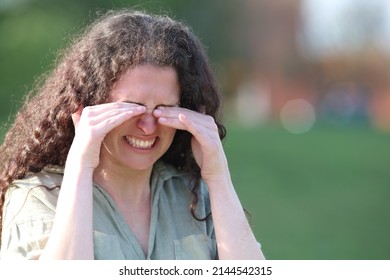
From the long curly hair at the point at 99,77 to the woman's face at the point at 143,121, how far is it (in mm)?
36

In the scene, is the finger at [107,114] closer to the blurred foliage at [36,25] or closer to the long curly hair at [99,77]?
the long curly hair at [99,77]

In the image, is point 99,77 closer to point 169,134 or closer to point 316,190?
point 169,134

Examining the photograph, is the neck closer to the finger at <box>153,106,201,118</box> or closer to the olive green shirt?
the olive green shirt

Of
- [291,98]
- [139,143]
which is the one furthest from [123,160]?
[291,98]

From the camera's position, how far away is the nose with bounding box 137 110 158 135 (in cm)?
327

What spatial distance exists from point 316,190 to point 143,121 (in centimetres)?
1176

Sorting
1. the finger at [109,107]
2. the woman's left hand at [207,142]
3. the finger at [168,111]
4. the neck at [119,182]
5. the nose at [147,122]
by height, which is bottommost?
the neck at [119,182]

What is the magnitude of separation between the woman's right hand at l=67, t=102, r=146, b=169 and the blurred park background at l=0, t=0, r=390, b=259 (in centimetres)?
70

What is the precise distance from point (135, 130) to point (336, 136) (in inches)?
571

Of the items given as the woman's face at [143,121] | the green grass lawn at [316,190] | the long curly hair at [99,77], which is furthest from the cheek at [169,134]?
the green grass lawn at [316,190]

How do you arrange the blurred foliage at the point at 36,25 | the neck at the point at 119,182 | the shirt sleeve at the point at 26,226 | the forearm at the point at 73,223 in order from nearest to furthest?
the forearm at the point at 73,223 < the shirt sleeve at the point at 26,226 < the neck at the point at 119,182 < the blurred foliage at the point at 36,25

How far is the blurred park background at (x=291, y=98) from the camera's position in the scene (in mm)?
12953

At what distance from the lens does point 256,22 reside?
1660 inches

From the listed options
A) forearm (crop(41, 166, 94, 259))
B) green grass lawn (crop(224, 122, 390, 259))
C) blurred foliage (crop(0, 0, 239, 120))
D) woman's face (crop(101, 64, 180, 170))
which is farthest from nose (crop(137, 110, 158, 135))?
blurred foliage (crop(0, 0, 239, 120))
